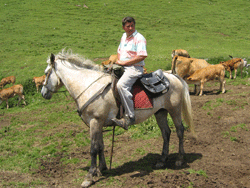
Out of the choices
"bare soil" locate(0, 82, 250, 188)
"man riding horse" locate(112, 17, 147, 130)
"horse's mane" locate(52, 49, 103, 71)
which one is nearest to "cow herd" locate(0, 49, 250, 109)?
"bare soil" locate(0, 82, 250, 188)

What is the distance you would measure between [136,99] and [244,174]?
3217 mm

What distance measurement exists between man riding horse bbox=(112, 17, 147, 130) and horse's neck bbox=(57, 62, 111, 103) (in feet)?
2.01

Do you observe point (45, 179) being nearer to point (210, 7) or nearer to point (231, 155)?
point (231, 155)

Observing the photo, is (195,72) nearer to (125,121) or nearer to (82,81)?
(125,121)

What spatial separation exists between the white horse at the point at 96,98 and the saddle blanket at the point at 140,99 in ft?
0.48

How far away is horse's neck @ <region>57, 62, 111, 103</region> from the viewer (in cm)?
641

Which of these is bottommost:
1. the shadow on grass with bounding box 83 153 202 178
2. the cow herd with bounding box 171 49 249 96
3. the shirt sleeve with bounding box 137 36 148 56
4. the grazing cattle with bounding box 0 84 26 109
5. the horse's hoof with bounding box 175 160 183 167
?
the grazing cattle with bounding box 0 84 26 109

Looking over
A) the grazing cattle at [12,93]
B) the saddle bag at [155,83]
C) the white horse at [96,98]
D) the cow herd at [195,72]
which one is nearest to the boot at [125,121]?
the white horse at [96,98]

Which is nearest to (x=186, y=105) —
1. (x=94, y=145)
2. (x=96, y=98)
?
(x=96, y=98)

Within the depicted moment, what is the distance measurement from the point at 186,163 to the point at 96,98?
3091 mm

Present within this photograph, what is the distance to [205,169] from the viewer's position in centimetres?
669

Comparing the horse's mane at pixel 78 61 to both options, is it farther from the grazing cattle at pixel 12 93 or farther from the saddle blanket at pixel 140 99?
the grazing cattle at pixel 12 93

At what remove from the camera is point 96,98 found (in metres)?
6.32

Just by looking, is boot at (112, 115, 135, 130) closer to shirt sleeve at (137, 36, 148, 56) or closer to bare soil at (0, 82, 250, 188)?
bare soil at (0, 82, 250, 188)
